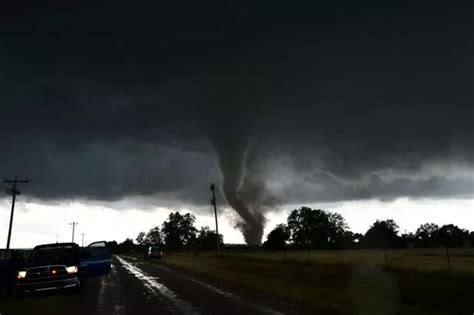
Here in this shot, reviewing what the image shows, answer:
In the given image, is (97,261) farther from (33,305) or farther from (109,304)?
(109,304)

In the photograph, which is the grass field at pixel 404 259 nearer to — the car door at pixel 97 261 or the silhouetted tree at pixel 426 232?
the car door at pixel 97 261

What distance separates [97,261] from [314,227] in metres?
Answer: 164

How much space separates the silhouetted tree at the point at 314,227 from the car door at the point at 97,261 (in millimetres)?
156997

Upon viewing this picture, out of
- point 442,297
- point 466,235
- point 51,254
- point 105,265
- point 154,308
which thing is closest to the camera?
point 154,308

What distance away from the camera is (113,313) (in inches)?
500

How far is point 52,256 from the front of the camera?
749 inches

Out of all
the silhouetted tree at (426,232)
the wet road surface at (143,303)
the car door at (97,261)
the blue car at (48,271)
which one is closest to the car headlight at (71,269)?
the blue car at (48,271)

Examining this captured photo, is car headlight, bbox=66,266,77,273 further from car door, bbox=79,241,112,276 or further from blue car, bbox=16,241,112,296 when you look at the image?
car door, bbox=79,241,112,276

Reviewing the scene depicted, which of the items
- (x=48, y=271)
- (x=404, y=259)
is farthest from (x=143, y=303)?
(x=404, y=259)

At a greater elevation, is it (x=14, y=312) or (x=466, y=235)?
(x=466, y=235)

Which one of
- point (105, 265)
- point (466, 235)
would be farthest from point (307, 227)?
point (105, 265)

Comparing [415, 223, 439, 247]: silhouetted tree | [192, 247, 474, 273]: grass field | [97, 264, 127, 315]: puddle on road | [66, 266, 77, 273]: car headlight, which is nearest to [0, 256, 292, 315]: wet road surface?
[97, 264, 127, 315]: puddle on road

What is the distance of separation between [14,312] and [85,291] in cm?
580

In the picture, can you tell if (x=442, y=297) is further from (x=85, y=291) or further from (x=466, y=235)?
(x=466, y=235)
